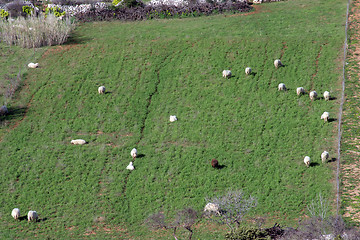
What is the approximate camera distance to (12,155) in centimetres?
3884

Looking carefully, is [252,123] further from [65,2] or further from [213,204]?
[65,2]

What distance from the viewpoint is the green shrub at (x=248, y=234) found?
27.5m

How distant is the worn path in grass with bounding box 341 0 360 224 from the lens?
3259 cm

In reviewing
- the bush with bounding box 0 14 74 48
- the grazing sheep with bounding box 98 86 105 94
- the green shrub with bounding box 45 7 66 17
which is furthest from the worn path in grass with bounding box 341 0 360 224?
the green shrub with bounding box 45 7 66 17

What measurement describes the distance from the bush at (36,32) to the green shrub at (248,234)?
3191 cm

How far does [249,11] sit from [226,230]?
31.7 metres

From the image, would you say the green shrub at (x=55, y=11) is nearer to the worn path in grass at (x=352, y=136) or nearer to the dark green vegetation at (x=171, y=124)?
the dark green vegetation at (x=171, y=124)

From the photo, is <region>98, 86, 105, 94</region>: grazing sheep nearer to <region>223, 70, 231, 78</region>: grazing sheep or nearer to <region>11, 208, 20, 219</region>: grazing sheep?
<region>223, 70, 231, 78</region>: grazing sheep

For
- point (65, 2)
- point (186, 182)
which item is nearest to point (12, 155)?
point (186, 182)

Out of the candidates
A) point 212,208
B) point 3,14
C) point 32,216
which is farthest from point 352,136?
point 3,14

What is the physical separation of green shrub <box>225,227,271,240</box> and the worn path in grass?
6.95 meters

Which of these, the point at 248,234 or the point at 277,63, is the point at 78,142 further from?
the point at 277,63

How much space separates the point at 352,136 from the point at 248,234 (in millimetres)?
14625

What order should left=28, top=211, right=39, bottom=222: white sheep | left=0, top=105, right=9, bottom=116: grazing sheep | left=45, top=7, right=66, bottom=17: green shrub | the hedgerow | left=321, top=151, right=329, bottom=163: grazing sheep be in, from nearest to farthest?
left=28, top=211, right=39, bottom=222: white sheep, left=321, top=151, right=329, bottom=163: grazing sheep, left=0, top=105, right=9, bottom=116: grazing sheep, the hedgerow, left=45, top=7, right=66, bottom=17: green shrub
